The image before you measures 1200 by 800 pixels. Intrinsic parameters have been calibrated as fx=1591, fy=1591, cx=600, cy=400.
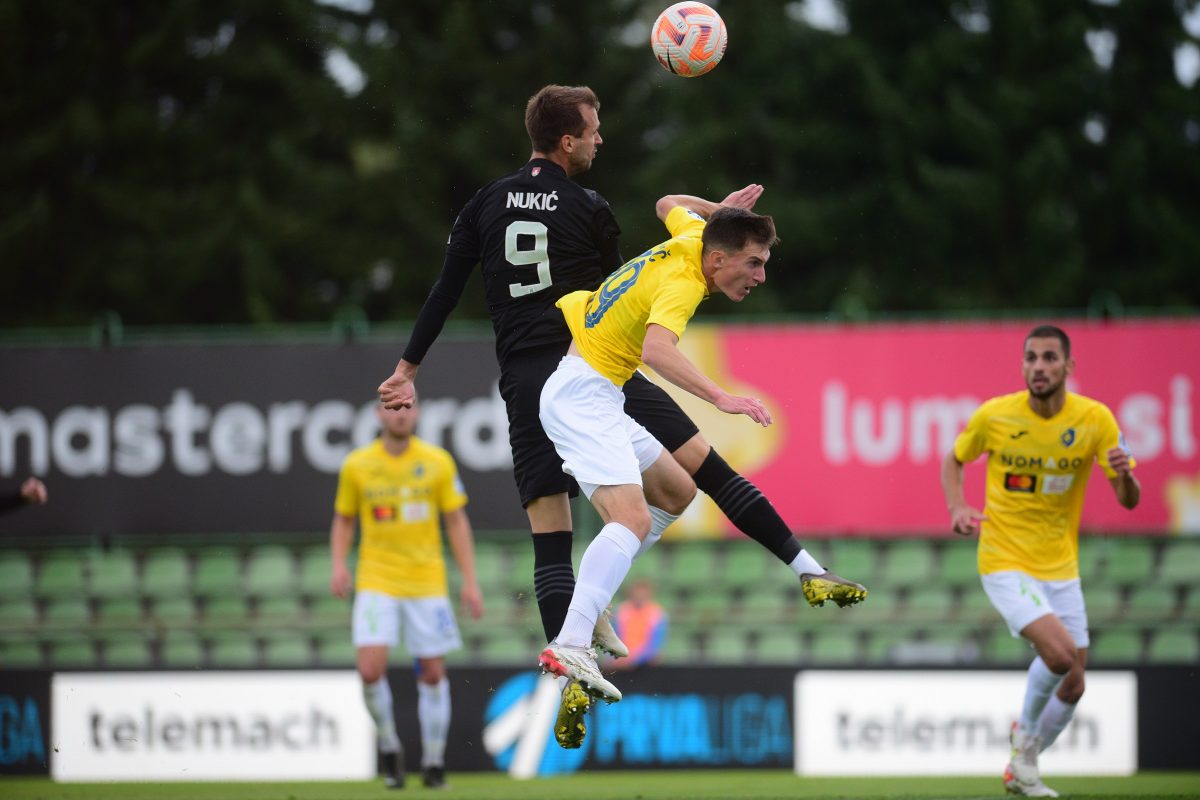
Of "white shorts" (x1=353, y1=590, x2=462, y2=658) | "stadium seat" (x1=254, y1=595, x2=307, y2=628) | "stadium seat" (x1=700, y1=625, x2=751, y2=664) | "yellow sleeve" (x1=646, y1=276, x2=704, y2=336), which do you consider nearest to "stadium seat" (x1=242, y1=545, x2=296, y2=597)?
"stadium seat" (x1=254, y1=595, x2=307, y2=628)

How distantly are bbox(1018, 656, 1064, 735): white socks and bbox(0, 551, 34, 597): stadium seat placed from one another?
10188 mm

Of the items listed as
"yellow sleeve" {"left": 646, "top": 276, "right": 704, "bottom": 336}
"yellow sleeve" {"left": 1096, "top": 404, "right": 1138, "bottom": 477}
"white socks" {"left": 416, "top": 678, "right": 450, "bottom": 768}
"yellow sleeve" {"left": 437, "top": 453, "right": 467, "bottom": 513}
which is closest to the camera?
"yellow sleeve" {"left": 646, "top": 276, "right": 704, "bottom": 336}

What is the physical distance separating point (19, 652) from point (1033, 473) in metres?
10.5

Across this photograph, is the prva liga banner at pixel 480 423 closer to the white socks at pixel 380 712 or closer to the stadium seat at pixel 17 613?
the stadium seat at pixel 17 613

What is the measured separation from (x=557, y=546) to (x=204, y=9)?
20307 millimetres

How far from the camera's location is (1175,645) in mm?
15086

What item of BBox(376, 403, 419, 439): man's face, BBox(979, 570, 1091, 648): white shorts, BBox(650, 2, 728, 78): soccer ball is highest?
BBox(650, 2, 728, 78): soccer ball

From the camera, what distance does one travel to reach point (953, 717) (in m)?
12.1

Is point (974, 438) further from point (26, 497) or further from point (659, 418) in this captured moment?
point (26, 497)

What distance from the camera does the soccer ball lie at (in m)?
8.00

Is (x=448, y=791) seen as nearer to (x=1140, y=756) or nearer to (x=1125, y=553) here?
(x=1140, y=756)

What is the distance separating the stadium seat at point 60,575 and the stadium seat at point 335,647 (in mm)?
2457

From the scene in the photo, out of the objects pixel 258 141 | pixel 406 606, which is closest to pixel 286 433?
pixel 406 606

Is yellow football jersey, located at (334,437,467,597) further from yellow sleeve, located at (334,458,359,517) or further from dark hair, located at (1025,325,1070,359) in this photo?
dark hair, located at (1025,325,1070,359)
